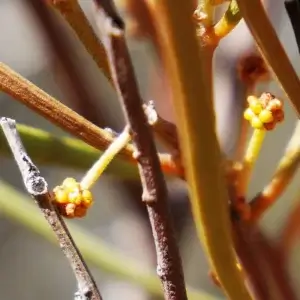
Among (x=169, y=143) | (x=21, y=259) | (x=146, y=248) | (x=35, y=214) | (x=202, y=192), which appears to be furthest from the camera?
(x=21, y=259)

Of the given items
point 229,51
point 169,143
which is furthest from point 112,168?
point 229,51

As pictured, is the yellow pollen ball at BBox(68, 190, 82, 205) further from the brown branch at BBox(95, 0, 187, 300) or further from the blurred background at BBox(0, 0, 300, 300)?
the blurred background at BBox(0, 0, 300, 300)

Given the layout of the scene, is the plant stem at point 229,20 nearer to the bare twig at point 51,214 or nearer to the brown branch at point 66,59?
the bare twig at point 51,214

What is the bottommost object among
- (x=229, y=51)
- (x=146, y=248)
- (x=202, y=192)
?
(x=202, y=192)

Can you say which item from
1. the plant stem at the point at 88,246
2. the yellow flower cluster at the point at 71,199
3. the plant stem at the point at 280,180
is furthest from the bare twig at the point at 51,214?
the plant stem at the point at 88,246

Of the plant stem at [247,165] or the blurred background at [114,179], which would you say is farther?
the blurred background at [114,179]

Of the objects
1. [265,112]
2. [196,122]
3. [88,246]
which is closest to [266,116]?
[265,112]

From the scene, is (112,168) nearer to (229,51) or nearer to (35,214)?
(35,214)
